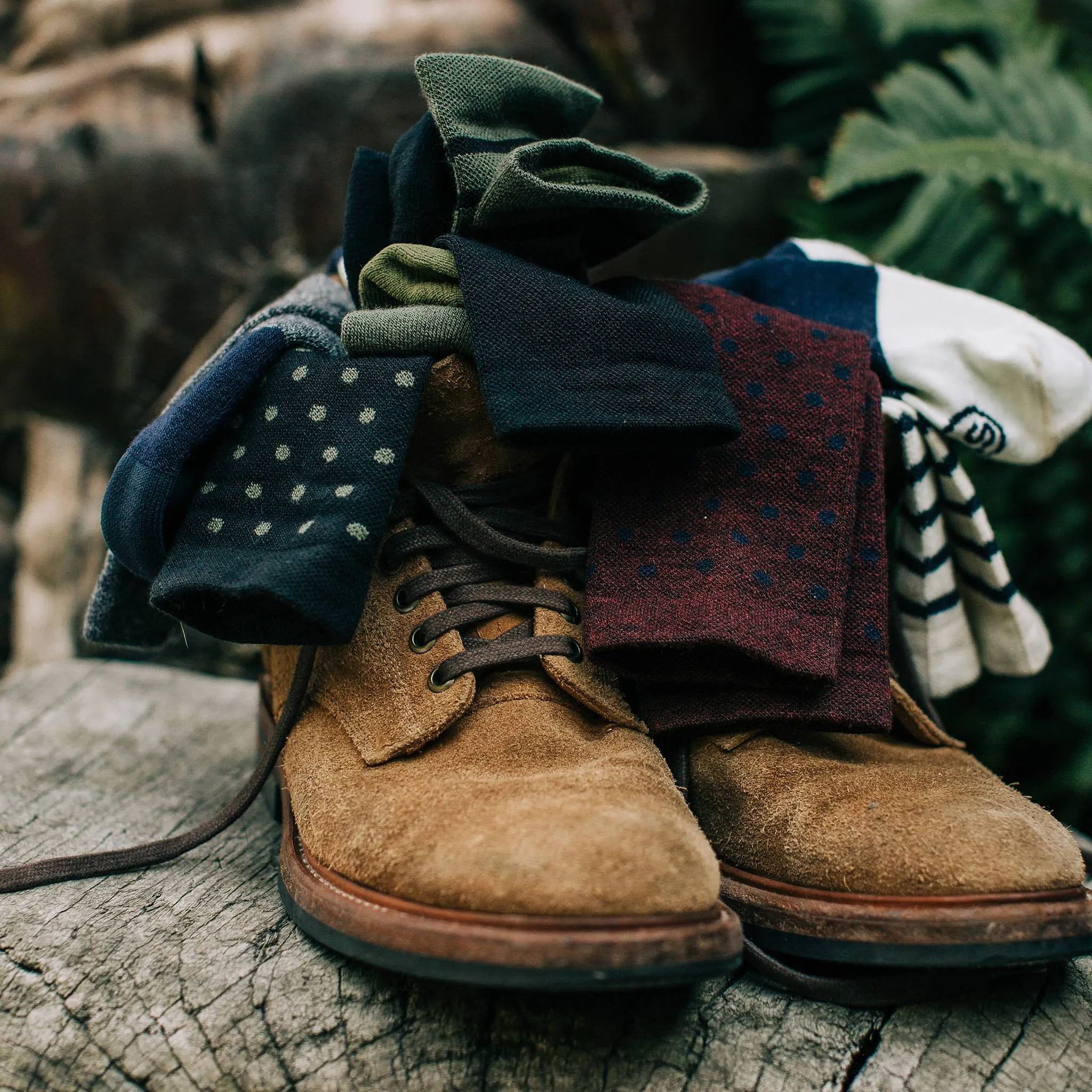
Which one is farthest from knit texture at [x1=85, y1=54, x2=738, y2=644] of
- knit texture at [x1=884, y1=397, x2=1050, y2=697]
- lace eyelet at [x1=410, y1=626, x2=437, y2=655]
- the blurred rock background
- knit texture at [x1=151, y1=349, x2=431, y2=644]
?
the blurred rock background

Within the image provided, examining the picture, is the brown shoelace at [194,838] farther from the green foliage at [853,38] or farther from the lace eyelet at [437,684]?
the green foliage at [853,38]

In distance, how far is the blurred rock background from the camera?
85.7 inches

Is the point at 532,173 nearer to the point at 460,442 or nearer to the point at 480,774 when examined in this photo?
the point at 460,442

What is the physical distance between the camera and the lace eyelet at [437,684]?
3.22 ft

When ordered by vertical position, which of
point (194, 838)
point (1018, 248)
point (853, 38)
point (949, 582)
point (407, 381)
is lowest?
point (194, 838)

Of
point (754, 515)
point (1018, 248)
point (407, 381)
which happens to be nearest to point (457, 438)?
point (407, 381)

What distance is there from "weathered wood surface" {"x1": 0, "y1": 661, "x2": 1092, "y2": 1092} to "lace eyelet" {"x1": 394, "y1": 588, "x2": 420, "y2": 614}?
0.34 m

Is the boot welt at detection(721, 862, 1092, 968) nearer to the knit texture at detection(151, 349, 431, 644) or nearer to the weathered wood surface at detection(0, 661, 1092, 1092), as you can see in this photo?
the weathered wood surface at detection(0, 661, 1092, 1092)

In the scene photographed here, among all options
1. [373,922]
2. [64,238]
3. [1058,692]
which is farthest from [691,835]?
[64,238]

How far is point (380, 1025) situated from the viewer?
0.85m

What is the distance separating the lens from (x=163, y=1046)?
32.8 inches

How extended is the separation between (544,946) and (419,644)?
14.5 inches

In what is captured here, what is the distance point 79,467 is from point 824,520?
2319 mm

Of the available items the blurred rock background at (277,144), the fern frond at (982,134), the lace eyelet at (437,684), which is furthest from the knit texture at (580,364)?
the blurred rock background at (277,144)
